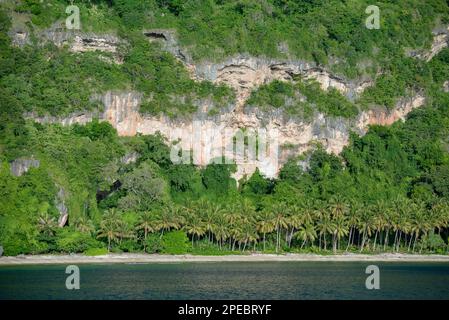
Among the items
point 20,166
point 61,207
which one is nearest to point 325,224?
point 61,207

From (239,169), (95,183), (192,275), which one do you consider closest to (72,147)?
(95,183)

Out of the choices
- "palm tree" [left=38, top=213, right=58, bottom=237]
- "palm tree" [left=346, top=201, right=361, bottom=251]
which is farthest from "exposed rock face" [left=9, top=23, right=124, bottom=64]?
"palm tree" [left=346, top=201, right=361, bottom=251]

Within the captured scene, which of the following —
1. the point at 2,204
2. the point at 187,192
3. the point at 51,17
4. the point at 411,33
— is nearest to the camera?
the point at 2,204

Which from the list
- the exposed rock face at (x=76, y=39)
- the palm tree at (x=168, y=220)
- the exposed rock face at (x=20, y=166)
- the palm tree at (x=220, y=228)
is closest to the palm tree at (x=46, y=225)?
the exposed rock face at (x=20, y=166)

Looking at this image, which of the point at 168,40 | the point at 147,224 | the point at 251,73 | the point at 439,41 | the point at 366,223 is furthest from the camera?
the point at 439,41

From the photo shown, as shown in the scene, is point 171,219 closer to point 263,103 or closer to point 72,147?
point 72,147

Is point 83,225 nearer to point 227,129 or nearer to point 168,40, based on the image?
point 227,129
